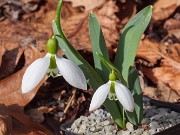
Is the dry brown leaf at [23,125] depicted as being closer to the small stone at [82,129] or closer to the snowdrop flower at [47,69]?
the small stone at [82,129]

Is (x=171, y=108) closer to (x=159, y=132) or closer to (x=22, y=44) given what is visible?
(x=159, y=132)

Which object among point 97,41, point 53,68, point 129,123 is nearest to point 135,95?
point 129,123

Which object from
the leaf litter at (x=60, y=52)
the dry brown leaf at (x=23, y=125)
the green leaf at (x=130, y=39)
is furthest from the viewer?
the leaf litter at (x=60, y=52)

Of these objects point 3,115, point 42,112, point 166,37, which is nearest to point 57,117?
point 42,112

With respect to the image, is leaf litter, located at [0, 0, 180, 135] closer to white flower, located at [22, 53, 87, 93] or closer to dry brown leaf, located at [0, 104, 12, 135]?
dry brown leaf, located at [0, 104, 12, 135]

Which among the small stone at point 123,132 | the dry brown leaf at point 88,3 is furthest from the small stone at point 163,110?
the dry brown leaf at point 88,3

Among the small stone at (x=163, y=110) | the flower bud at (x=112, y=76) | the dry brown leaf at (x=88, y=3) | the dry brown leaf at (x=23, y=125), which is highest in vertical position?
the flower bud at (x=112, y=76)

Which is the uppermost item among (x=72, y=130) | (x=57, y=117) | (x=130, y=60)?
(x=130, y=60)
